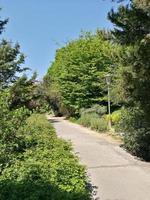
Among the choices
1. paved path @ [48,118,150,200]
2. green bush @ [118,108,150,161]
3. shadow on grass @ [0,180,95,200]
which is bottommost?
paved path @ [48,118,150,200]

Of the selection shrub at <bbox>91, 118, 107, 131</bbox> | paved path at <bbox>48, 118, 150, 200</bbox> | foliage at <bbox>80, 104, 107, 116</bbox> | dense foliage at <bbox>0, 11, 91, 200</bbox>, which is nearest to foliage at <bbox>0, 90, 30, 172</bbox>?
dense foliage at <bbox>0, 11, 91, 200</bbox>

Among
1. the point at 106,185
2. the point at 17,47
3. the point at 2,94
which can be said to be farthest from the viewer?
the point at 17,47

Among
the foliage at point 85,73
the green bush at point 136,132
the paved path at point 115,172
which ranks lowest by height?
the paved path at point 115,172

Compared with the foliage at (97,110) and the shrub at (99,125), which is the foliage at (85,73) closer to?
the foliage at (97,110)

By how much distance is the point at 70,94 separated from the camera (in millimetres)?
52188

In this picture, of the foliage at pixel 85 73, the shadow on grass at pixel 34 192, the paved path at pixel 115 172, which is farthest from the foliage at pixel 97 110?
the shadow on grass at pixel 34 192

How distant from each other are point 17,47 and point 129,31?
23733 mm

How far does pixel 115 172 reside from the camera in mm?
14812

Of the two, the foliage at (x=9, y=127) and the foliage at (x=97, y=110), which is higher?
the foliage at (x=97, y=110)

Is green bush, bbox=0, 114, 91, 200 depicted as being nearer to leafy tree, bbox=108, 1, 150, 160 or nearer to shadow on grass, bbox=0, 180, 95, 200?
shadow on grass, bbox=0, 180, 95, 200

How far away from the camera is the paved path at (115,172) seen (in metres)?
11.4

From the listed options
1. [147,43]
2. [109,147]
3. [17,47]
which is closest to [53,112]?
[17,47]

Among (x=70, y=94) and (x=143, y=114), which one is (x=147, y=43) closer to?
(x=143, y=114)

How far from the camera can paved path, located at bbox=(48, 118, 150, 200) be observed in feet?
37.5
